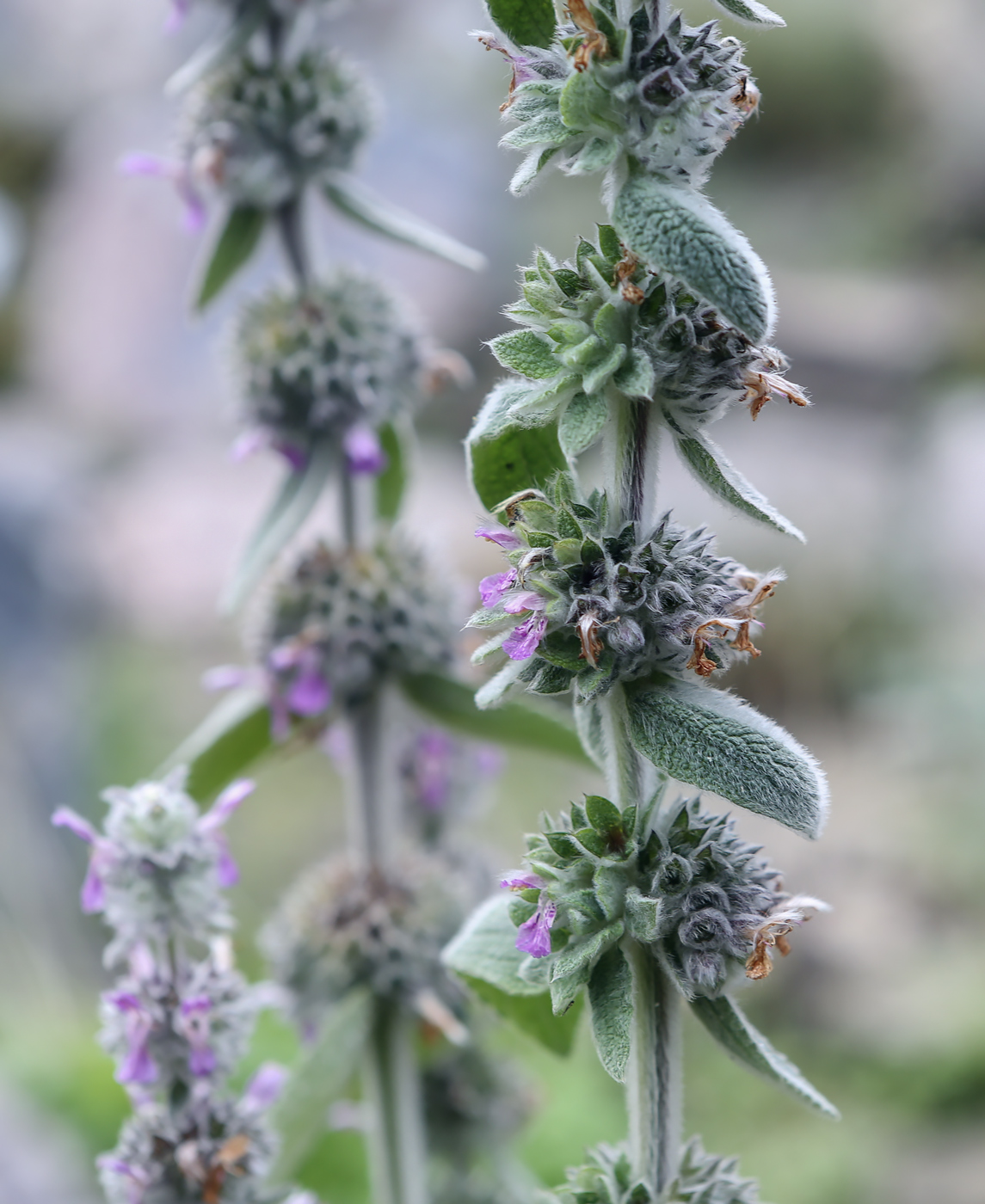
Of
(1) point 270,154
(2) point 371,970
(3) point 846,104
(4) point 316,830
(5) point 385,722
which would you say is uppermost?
(3) point 846,104

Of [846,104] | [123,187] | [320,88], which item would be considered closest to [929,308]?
[846,104]

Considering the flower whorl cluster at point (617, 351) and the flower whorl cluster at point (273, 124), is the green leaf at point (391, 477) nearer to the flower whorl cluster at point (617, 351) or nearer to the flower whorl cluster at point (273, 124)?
the flower whorl cluster at point (273, 124)

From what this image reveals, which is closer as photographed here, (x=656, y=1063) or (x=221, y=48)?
(x=656, y=1063)

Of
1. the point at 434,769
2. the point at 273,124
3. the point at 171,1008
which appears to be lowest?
the point at 171,1008

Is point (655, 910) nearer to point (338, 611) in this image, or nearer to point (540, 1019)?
point (540, 1019)

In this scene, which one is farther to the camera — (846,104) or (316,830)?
(846,104)

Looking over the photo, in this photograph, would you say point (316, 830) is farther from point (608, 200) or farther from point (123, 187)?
point (123, 187)

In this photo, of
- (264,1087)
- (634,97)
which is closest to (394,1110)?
(264,1087)

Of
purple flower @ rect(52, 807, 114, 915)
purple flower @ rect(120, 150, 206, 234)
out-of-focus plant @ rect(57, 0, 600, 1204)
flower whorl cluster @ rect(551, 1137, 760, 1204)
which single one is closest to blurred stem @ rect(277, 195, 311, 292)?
out-of-focus plant @ rect(57, 0, 600, 1204)
